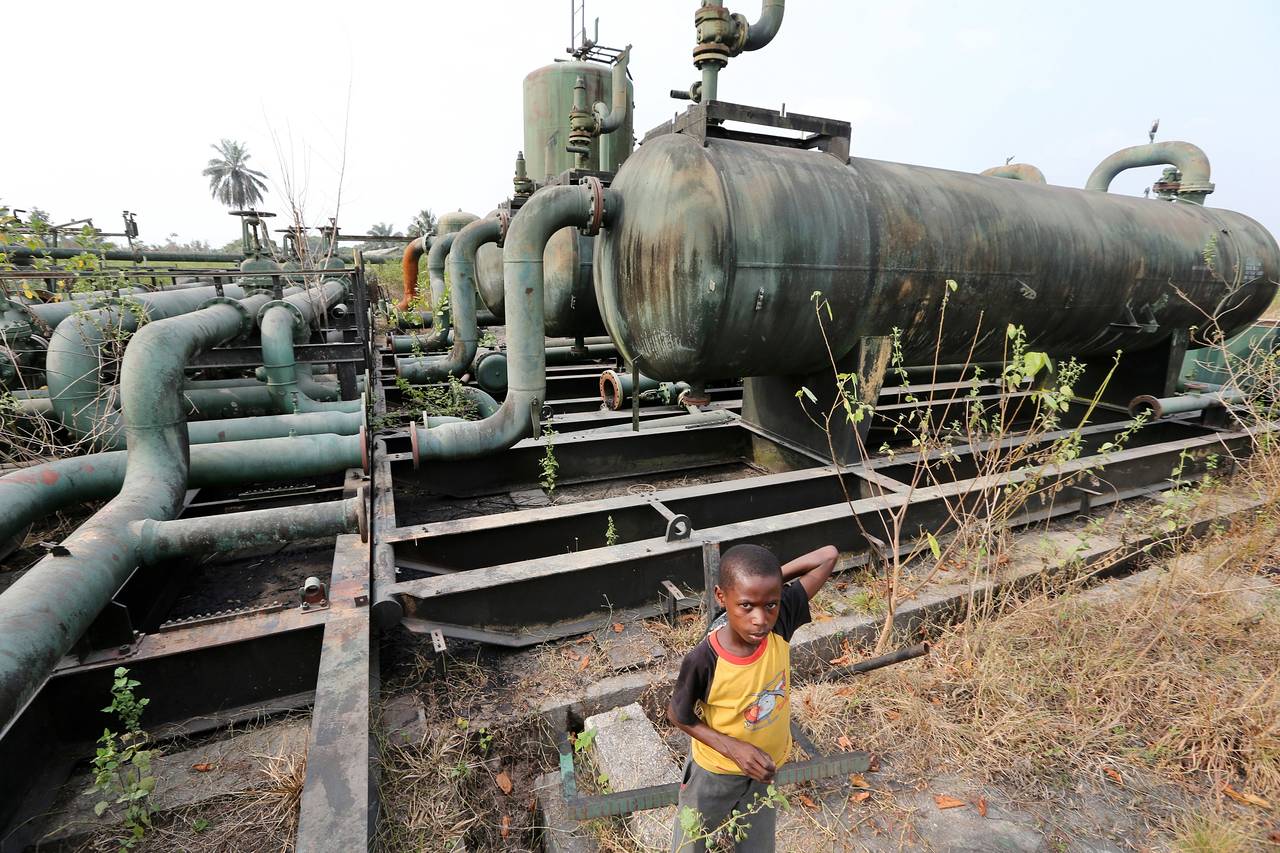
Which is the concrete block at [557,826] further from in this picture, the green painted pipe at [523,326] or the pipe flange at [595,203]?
the pipe flange at [595,203]

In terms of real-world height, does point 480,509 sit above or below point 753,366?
below

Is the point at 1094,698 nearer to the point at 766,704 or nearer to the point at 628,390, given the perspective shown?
the point at 766,704

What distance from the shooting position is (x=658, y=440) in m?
4.86

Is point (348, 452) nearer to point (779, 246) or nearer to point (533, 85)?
point (779, 246)

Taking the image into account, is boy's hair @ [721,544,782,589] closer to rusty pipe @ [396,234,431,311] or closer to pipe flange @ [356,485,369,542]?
pipe flange @ [356,485,369,542]

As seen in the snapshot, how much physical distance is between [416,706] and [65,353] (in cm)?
334

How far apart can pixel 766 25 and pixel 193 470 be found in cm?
449

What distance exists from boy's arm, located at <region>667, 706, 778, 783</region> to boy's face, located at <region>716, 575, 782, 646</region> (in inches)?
11.4

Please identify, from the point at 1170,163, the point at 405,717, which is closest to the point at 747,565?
the point at 405,717

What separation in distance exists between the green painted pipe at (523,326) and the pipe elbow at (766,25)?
1.45 meters

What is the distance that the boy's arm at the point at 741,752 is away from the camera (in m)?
1.50

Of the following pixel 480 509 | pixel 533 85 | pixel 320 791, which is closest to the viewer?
pixel 320 791

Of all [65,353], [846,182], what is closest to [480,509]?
[65,353]

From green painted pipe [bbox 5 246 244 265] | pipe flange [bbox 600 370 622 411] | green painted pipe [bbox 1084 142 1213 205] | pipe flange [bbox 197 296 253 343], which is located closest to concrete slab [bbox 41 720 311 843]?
pipe flange [bbox 197 296 253 343]
